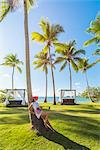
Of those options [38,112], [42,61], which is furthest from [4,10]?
[42,61]

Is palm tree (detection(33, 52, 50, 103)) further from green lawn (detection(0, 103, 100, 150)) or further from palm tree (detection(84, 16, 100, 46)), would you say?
green lawn (detection(0, 103, 100, 150))

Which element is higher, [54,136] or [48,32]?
[48,32]

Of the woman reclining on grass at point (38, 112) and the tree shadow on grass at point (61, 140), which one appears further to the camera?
the woman reclining on grass at point (38, 112)

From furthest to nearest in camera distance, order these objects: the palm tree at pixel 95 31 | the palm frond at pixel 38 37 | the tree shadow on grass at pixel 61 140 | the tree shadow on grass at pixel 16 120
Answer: the palm frond at pixel 38 37, the palm tree at pixel 95 31, the tree shadow on grass at pixel 16 120, the tree shadow on grass at pixel 61 140

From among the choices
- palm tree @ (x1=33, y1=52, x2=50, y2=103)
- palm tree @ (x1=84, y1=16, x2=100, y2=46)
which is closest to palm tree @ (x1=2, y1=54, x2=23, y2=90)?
palm tree @ (x1=33, y1=52, x2=50, y2=103)

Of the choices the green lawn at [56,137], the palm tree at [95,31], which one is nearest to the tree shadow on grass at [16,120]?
the green lawn at [56,137]

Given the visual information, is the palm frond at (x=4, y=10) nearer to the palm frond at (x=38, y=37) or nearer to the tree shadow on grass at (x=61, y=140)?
the tree shadow on grass at (x=61, y=140)

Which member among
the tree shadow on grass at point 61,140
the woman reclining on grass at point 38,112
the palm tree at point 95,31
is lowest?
the tree shadow on grass at point 61,140

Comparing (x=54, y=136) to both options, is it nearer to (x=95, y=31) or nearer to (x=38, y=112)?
(x=38, y=112)

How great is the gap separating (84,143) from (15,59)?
1836 inches

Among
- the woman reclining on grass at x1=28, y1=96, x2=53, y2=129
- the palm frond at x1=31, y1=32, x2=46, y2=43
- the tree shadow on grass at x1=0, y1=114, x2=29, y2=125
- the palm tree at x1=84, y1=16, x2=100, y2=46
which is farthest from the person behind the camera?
the palm frond at x1=31, y1=32, x2=46, y2=43

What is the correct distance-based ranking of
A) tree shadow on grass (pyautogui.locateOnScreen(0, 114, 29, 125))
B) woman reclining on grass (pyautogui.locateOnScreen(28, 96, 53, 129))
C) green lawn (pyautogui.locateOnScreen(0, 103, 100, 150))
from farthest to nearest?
tree shadow on grass (pyautogui.locateOnScreen(0, 114, 29, 125)) < woman reclining on grass (pyautogui.locateOnScreen(28, 96, 53, 129)) < green lawn (pyautogui.locateOnScreen(0, 103, 100, 150))

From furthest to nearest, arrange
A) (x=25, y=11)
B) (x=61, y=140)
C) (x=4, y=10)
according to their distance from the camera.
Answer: (x=4, y=10), (x=25, y=11), (x=61, y=140)

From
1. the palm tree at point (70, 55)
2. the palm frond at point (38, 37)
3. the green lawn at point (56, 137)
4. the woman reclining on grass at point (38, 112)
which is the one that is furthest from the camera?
the palm tree at point (70, 55)
